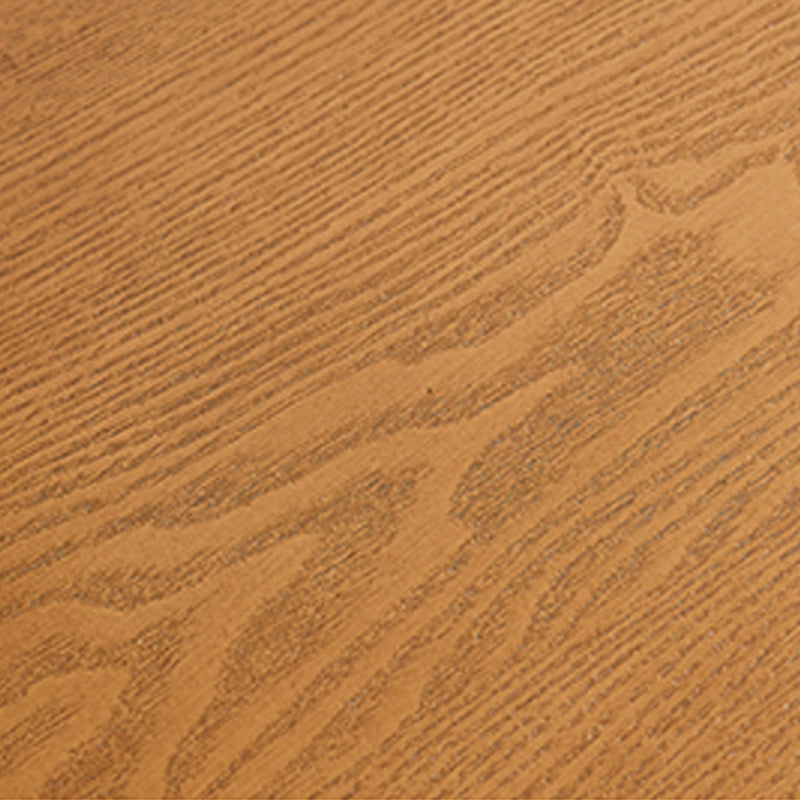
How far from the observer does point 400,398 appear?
4.22 ft

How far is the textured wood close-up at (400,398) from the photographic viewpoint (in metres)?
1.21

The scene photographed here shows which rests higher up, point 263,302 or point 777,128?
point 263,302

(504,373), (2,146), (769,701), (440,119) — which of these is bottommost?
(769,701)

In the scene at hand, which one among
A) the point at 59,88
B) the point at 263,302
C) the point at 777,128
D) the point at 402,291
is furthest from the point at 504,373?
the point at 59,88

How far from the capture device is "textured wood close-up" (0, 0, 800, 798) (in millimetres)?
1209

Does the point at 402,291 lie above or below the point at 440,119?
below

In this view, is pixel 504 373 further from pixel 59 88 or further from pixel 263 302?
pixel 59 88

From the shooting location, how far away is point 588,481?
1.26 meters

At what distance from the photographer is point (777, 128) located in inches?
52.8

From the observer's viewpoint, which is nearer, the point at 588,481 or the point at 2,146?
the point at 588,481

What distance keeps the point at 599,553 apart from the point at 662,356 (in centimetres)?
22

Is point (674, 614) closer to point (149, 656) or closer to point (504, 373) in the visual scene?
point (504, 373)

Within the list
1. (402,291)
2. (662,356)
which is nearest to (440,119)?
(402,291)

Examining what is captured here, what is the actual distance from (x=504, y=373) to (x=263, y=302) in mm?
267
